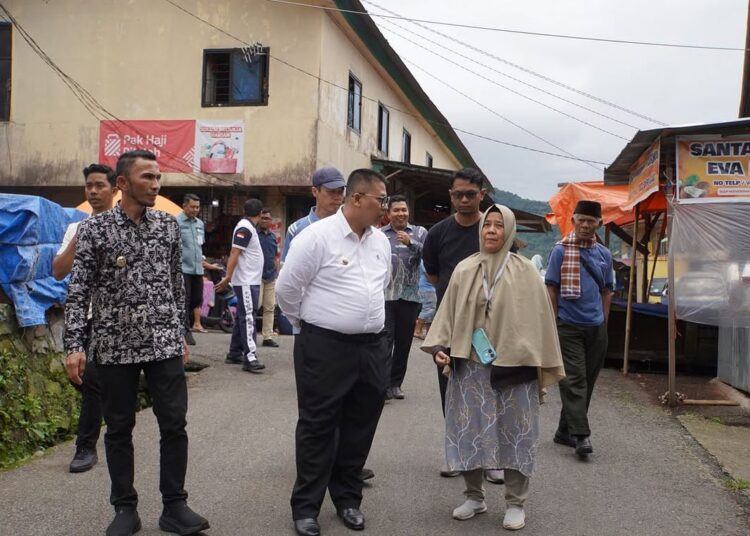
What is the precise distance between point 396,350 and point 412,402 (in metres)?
0.64

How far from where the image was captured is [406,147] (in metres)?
24.9

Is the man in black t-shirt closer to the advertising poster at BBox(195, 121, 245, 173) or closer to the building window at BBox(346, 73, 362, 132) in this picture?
the advertising poster at BBox(195, 121, 245, 173)

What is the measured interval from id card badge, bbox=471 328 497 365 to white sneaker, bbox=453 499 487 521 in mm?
862

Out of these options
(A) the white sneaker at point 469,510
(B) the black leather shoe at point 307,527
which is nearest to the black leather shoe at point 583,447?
(A) the white sneaker at point 469,510

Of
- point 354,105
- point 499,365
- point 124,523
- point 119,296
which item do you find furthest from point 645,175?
point 354,105

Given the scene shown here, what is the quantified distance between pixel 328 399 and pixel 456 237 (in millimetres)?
1779

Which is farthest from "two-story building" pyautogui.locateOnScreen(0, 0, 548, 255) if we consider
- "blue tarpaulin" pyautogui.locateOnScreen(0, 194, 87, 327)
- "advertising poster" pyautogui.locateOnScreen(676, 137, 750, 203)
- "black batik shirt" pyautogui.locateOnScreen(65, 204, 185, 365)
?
"black batik shirt" pyautogui.locateOnScreen(65, 204, 185, 365)

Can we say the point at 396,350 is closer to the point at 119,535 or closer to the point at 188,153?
the point at 119,535

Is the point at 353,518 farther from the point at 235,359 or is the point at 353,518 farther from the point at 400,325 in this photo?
the point at 235,359

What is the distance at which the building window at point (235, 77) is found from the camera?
52.3 feet

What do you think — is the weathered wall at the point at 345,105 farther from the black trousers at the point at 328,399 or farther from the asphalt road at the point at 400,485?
the black trousers at the point at 328,399

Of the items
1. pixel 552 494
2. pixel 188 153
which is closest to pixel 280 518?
pixel 552 494

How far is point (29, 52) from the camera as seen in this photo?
56.0ft

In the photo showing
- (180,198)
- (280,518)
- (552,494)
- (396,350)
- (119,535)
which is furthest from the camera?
(180,198)
